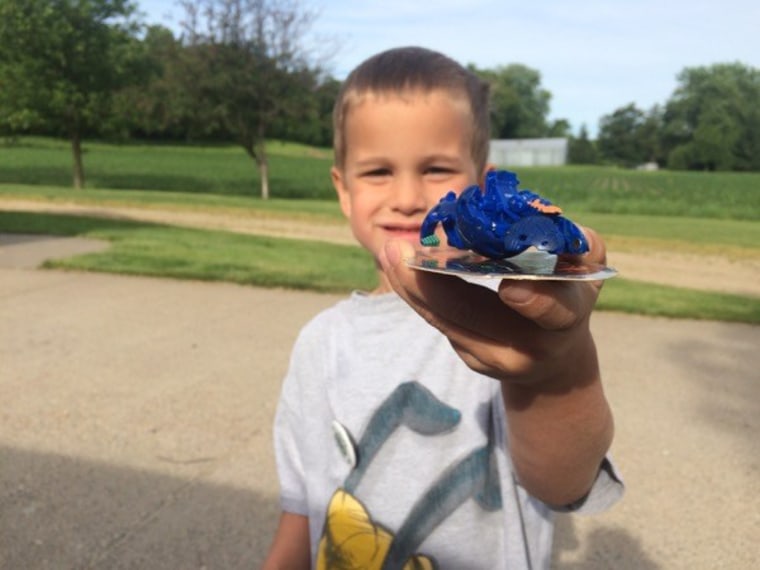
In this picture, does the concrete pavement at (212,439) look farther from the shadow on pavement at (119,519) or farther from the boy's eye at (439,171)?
the boy's eye at (439,171)

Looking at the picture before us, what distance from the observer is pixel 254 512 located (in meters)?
3.10

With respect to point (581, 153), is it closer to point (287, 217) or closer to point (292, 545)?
point (287, 217)

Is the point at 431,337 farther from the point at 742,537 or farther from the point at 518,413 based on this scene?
the point at 742,537

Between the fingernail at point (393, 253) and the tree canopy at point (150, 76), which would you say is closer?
the fingernail at point (393, 253)

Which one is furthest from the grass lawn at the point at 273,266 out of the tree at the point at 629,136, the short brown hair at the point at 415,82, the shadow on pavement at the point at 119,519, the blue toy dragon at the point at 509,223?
the tree at the point at 629,136

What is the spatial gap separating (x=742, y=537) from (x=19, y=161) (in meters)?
35.1

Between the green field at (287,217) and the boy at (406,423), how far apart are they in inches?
202

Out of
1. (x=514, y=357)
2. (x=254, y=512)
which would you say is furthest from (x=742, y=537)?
(x=514, y=357)

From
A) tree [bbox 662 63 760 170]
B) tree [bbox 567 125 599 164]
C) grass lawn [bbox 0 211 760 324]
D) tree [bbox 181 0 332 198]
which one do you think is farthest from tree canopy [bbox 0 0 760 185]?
tree [bbox 567 125 599 164]

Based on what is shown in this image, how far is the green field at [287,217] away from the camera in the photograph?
724 centimetres

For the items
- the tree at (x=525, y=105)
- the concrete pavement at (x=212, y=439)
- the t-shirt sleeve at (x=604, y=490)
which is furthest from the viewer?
the tree at (x=525, y=105)

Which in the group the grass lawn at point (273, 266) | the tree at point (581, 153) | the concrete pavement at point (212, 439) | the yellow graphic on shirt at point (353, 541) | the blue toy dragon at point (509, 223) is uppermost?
the blue toy dragon at point (509, 223)

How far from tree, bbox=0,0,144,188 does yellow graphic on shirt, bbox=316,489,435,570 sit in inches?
1041

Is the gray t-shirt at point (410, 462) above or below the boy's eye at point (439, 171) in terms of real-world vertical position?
below
